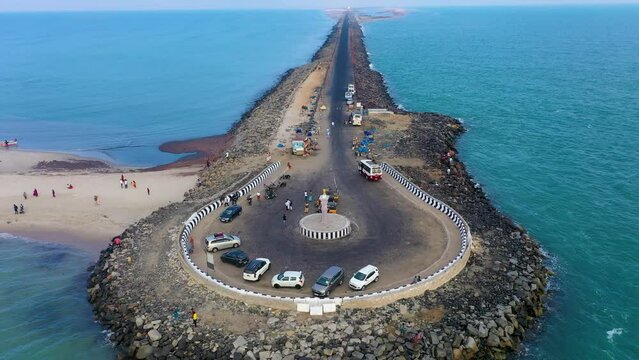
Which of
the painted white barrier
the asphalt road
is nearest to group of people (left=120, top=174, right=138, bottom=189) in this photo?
the asphalt road

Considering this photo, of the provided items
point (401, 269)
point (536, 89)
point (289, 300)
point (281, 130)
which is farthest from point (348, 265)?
A: point (536, 89)

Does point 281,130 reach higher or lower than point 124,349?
higher

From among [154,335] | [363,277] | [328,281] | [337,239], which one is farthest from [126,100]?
[363,277]

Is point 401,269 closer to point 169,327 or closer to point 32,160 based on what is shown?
point 169,327

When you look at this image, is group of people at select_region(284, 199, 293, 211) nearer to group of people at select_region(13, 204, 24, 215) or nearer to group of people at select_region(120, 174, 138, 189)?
group of people at select_region(120, 174, 138, 189)

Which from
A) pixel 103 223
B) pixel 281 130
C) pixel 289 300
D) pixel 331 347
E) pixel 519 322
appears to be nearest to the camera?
pixel 331 347
